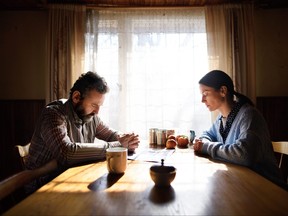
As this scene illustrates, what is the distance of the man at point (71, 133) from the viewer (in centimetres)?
147

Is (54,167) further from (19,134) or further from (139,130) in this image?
(19,134)

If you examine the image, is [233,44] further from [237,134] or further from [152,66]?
[237,134]

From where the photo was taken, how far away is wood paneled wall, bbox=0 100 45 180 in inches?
123

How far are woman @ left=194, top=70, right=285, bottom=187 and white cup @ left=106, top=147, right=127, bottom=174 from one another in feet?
1.99

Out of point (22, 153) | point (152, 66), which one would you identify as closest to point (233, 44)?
point (152, 66)

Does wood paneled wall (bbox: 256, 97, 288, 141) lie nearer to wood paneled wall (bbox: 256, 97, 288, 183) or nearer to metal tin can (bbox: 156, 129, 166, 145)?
wood paneled wall (bbox: 256, 97, 288, 183)

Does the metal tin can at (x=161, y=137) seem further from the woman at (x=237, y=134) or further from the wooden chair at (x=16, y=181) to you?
the wooden chair at (x=16, y=181)

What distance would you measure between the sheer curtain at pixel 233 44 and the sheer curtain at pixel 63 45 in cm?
146

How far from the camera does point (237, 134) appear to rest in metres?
1.64

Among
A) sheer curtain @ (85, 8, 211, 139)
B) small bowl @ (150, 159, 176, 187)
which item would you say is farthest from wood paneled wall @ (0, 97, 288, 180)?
small bowl @ (150, 159, 176, 187)

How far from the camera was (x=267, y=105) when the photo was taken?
3104 millimetres

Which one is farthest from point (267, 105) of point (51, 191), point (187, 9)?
point (51, 191)

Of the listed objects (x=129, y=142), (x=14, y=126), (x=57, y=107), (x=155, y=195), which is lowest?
(x=155, y=195)

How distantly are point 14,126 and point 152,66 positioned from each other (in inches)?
69.6
